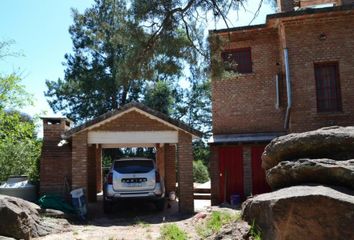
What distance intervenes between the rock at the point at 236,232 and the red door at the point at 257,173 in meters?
10.1

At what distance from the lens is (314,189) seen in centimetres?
602

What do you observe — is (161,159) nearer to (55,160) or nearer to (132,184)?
(55,160)

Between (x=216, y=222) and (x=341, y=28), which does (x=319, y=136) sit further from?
(x=341, y=28)

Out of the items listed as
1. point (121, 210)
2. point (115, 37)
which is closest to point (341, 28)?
point (115, 37)

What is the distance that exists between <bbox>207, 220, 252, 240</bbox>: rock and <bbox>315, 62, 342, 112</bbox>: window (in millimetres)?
9616

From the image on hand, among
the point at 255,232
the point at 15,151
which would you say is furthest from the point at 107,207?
the point at 255,232

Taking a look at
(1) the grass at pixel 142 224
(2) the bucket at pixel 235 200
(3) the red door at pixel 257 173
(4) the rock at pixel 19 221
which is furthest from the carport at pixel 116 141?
(4) the rock at pixel 19 221

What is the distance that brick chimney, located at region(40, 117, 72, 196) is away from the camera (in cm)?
1546

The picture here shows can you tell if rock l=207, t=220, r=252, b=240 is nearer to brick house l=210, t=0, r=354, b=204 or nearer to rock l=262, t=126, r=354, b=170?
rock l=262, t=126, r=354, b=170

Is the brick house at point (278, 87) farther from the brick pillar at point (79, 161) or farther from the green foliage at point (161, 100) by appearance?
the green foliage at point (161, 100)

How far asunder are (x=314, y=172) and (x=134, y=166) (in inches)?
347

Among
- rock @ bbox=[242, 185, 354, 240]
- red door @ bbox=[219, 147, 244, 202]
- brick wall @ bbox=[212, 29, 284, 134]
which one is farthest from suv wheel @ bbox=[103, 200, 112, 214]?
rock @ bbox=[242, 185, 354, 240]

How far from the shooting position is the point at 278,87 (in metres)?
17.2

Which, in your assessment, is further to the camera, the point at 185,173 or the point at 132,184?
the point at 185,173
